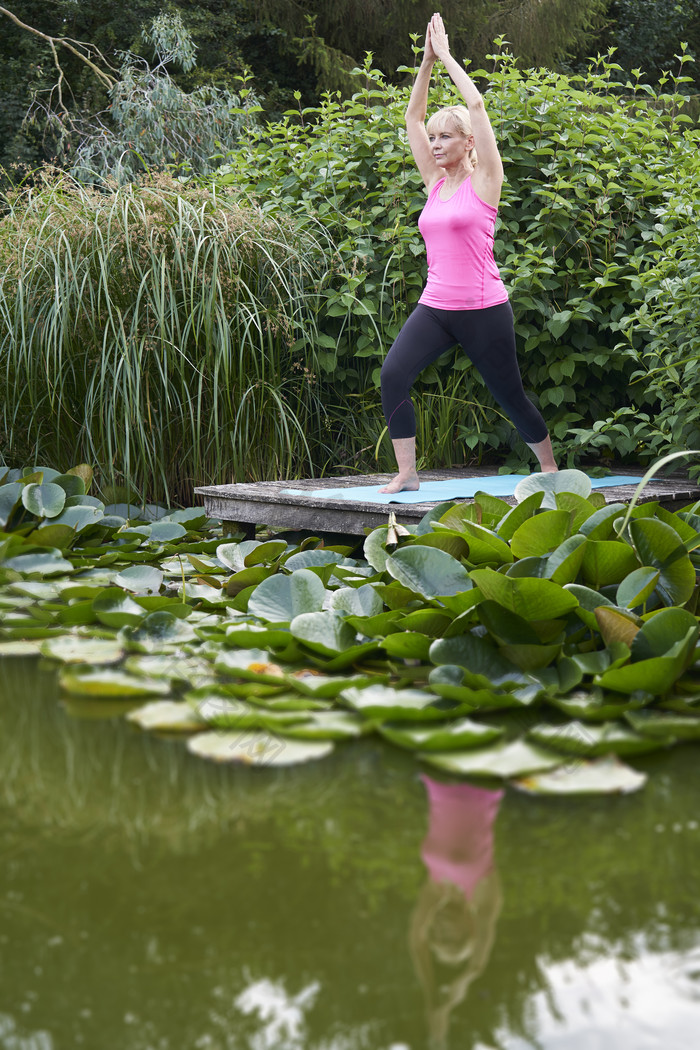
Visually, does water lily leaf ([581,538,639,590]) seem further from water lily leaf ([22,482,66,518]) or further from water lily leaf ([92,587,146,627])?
water lily leaf ([22,482,66,518])

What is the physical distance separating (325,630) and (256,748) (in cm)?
51

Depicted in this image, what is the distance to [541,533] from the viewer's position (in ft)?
7.36

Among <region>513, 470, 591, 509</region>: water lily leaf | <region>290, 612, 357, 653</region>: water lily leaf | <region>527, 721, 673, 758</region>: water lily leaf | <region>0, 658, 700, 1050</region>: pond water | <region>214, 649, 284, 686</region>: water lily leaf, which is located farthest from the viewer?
<region>513, 470, 591, 509</region>: water lily leaf

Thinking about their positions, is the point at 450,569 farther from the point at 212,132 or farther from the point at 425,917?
the point at 212,132

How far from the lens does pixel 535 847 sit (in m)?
1.26

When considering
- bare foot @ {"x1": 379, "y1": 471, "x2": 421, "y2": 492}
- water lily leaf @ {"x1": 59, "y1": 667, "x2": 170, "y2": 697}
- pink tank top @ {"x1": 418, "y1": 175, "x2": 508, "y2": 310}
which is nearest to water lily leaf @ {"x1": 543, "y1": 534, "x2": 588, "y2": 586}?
water lily leaf @ {"x1": 59, "y1": 667, "x2": 170, "y2": 697}

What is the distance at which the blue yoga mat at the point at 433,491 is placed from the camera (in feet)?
10.8

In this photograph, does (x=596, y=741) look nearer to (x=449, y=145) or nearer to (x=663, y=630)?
(x=663, y=630)

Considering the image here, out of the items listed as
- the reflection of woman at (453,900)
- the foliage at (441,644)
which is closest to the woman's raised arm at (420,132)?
the foliage at (441,644)

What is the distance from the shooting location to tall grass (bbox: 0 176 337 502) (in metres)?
3.94

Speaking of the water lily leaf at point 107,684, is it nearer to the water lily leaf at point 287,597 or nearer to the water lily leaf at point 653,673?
the water lily leaf at point 287,597

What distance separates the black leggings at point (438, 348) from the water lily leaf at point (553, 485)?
37.4 inches

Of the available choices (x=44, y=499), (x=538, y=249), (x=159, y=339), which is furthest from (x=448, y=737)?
(x=538, y=249)

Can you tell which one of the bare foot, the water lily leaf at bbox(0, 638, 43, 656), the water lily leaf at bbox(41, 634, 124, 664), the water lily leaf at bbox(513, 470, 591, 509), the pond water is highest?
the water lily leaf at bbox(513, 470, 591, 509)
